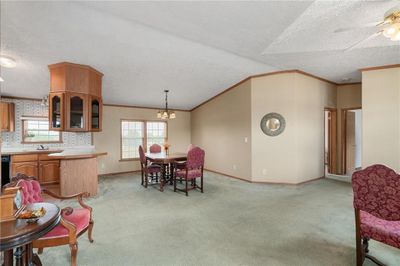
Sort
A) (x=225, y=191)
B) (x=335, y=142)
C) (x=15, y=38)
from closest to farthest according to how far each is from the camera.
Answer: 1. (x=15, y=38)
2. (x=225, y=191)
3. (x=335, y=142)

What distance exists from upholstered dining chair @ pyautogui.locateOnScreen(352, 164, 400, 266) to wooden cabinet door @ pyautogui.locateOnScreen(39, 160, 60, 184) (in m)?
5.92

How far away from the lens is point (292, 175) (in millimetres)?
5066

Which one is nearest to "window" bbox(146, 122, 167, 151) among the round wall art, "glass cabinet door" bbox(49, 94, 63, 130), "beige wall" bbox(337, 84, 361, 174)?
"glass cabinet door" bbox(49, 94, 63, 130)

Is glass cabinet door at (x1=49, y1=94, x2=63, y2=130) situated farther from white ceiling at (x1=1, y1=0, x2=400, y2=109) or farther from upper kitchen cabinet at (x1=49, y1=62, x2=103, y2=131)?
white ceiling at (x1=1, y1=0, x2=400, y2=109)

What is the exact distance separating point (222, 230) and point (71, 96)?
11.5 feet

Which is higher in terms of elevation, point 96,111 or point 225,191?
point 96,111

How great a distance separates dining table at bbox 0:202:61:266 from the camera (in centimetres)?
123

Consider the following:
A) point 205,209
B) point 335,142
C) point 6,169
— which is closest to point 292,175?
point 335,142

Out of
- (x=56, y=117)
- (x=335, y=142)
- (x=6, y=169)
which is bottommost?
(x=6, y=169)

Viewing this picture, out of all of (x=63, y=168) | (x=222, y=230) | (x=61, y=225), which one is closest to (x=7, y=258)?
(x=61, y=225)

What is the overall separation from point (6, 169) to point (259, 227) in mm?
5437

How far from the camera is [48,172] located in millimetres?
5047

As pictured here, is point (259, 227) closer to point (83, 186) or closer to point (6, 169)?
point (83, 186)

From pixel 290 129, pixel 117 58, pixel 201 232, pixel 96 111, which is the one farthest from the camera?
pixel 290 129
